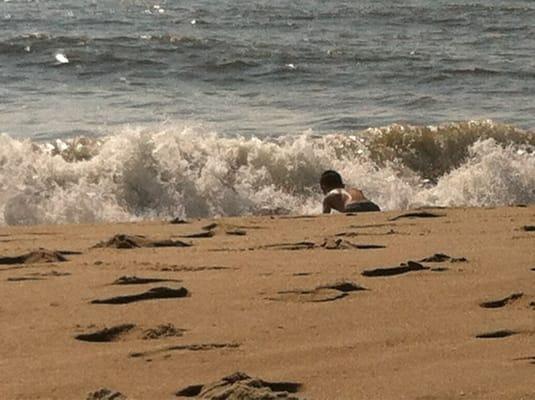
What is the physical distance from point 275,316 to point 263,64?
16.2m

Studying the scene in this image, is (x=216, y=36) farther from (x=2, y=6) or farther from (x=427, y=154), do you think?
(x=427, y=154)

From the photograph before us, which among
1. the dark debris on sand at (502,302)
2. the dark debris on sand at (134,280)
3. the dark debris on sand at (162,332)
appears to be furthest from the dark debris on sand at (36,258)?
the dark debris on sand at (502,302)

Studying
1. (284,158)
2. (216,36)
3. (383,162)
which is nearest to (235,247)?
(284,158)

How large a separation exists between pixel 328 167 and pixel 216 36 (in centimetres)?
1264

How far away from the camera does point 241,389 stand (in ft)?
11.7

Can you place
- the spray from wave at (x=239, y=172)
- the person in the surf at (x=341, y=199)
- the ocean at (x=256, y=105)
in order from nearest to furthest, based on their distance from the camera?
the person in the surf at (x=341, y=199) < the spray from wave at (x=239, y=172) < the ocean at (x=256, y=105)

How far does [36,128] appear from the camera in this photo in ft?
45.0

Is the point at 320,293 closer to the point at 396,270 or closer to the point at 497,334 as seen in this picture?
the point at 396,270

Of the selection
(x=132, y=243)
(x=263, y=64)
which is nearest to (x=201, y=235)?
(x=132, y=243)

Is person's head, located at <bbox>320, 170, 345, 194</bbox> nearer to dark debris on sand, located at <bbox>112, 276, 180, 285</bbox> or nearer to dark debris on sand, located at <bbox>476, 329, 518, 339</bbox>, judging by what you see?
dark debris on sand, located at <bbox>112, 276, 180, 285</bbox>

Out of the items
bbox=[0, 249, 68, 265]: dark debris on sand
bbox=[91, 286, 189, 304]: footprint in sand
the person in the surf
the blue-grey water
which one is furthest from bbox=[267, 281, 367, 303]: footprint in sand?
the blue-grey water

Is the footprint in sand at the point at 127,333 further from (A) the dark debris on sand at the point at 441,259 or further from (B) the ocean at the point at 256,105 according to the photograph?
(B) the ocean at the point at 256,105

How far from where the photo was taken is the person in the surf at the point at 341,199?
9.43 metres

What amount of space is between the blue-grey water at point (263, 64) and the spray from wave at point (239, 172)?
1737 millimetres
